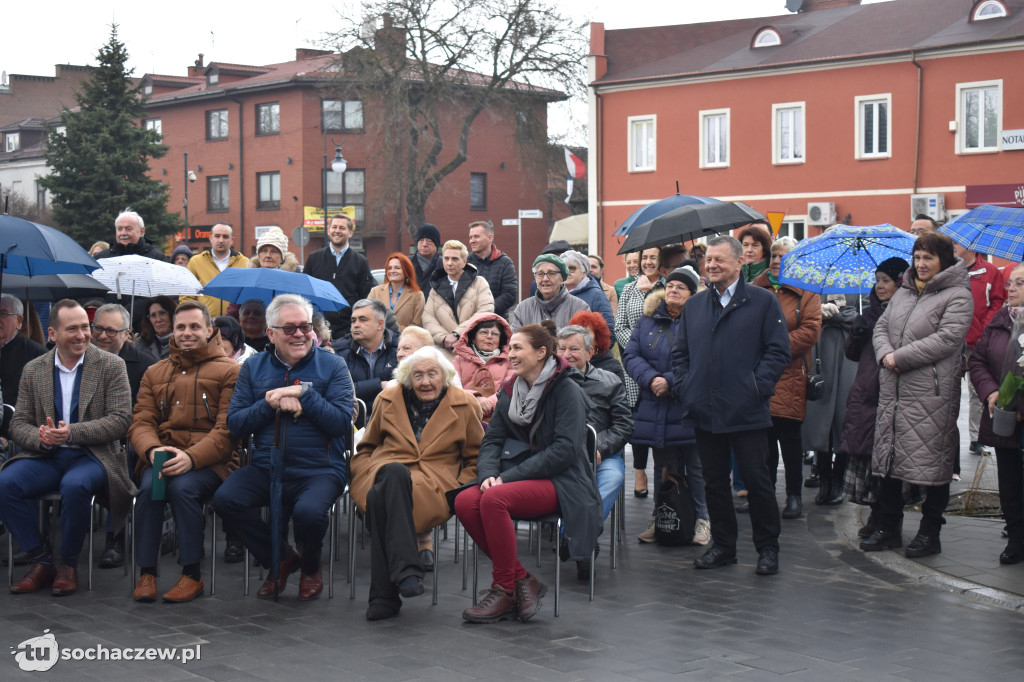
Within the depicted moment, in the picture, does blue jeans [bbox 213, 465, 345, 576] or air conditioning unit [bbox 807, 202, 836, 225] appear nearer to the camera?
blue jeans [bbox 213, 465, 345, 576]

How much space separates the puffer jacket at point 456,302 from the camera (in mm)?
11203

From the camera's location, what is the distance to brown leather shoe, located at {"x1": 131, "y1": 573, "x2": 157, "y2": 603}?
7164 millimetres

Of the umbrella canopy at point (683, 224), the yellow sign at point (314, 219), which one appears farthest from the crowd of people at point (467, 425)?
the yellow sign at point (314, 219)

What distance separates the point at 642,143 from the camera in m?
42.8

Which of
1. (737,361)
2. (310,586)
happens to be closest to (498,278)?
(737,361)

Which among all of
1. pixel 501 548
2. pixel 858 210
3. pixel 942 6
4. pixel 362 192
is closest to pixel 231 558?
pixel 501 548

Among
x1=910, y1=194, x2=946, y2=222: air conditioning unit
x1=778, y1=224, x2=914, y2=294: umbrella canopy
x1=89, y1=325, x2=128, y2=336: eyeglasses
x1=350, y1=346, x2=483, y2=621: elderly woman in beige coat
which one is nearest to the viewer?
x1=350, y1=346, x2=483, y2=621: elderly woman in beige coat

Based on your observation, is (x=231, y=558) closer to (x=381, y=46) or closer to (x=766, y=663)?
(x=766, y=663)

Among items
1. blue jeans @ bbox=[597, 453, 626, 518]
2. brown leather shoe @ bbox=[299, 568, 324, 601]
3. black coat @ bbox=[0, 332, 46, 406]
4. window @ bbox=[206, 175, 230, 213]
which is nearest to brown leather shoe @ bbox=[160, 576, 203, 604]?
brown leather shoe @ bbox=[299, 568, 324, 601]

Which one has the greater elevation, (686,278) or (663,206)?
(663,206)

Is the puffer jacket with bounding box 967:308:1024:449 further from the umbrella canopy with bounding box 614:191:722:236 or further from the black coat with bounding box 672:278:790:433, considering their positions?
the umbrella canopy with bounding box 614:191:722:236

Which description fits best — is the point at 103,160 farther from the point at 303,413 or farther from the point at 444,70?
the point at 303,413

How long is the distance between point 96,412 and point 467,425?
2.45 metres

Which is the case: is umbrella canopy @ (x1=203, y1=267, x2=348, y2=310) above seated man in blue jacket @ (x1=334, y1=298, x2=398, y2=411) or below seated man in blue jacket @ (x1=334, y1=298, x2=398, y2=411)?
above
